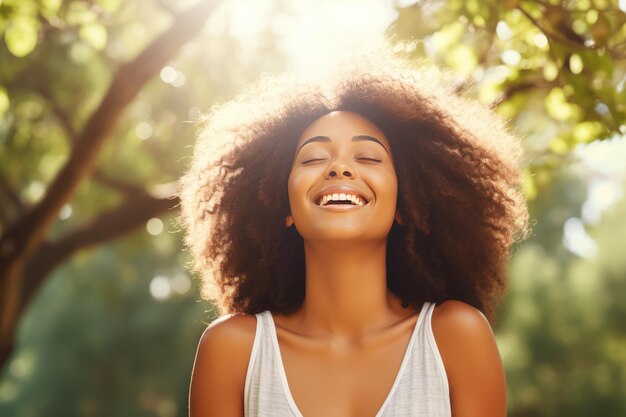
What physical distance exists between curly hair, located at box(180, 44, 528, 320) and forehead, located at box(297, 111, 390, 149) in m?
0.06

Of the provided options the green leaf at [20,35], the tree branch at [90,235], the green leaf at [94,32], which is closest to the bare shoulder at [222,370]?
the green leaf at [20,35]

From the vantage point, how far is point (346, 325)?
295 cm

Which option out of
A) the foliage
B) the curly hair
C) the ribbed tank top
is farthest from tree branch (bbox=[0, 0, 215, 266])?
the ribbed tank top

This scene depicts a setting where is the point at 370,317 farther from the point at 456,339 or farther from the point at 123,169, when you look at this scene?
the point at 123,169

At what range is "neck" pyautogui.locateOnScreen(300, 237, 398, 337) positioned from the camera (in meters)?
2.95

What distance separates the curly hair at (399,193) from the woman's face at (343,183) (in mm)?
141

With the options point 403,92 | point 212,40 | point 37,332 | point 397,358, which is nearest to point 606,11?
point 403,92

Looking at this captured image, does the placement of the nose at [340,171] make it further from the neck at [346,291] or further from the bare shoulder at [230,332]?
the bare shoulder at [230,332]

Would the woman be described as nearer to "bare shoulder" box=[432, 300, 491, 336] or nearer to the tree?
"bare shoulder" box=[432, 300, 491, 336]

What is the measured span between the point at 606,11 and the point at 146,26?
21.3 feet

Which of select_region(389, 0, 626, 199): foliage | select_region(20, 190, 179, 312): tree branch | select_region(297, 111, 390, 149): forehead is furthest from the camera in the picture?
select_region(20, 190, 179, 312): tree branch

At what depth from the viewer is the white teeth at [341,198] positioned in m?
2.88

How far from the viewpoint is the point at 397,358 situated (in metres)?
2.82

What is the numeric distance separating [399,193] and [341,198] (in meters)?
0.33
